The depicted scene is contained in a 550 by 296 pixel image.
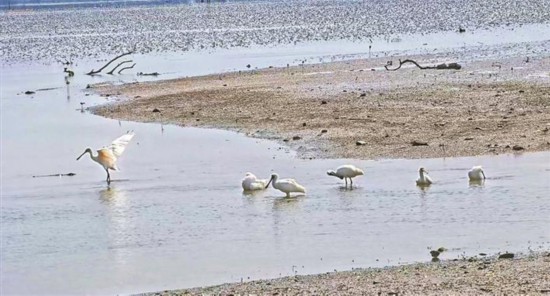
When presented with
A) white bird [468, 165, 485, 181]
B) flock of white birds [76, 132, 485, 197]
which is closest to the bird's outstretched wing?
flock of white birds [76, 132, 485, 197]

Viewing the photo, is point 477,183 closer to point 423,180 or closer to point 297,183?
point 423,180

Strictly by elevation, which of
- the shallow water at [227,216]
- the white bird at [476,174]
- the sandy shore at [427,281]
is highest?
the white bird at [476,174]

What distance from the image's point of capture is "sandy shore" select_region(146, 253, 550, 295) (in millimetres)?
10195

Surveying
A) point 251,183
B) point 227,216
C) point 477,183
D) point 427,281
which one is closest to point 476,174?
point 477,183

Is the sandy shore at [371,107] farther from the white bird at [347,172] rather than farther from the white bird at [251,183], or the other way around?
the white bird at [251,183]

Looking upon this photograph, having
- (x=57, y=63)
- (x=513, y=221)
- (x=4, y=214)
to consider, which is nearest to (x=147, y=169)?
(x=4, y=214)

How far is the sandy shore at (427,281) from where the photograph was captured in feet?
33.4

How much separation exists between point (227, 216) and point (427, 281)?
4.78 m

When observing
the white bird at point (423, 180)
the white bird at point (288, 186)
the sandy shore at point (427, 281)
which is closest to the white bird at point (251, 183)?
the white bird at point (288, 186)

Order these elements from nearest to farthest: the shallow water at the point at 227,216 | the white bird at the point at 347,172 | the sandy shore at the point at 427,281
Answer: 1. the sandy shore at the point at 427,281
2. the shallow water at the point at 227,216
3. the white bird at the point at 347,172

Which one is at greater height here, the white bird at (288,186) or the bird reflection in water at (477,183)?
the white bird at (288,186)

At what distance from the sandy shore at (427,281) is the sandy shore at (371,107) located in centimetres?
785

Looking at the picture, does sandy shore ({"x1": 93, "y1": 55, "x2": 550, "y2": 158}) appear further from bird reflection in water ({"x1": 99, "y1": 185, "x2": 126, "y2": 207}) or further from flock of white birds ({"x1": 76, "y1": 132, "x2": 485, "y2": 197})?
bird reflection in water ({"x1": 99, "y1": 185, "x2": 126, "y2": 207})

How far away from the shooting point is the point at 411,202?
15094 mm
